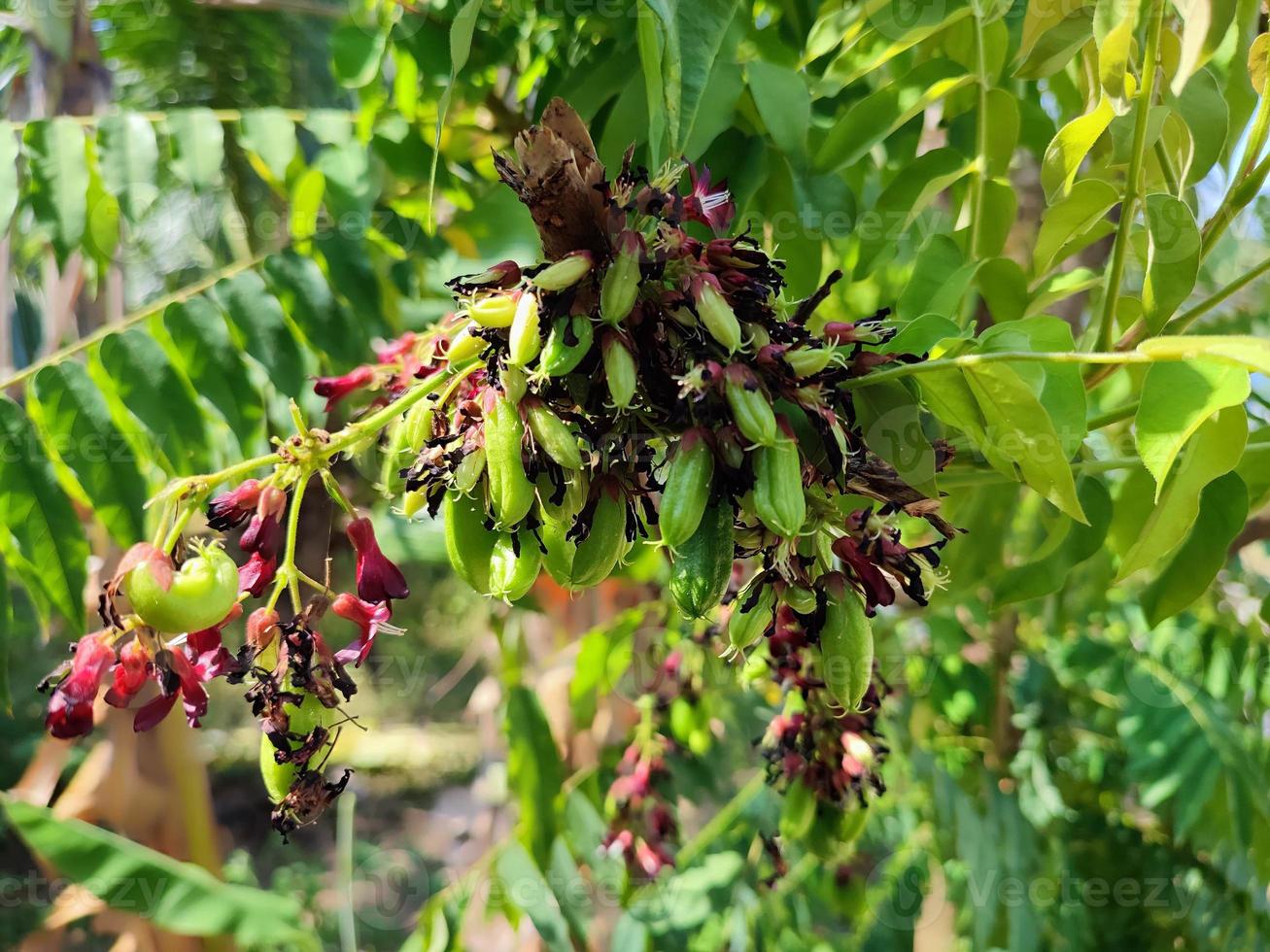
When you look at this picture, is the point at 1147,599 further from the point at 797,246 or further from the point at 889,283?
the point at 889,283

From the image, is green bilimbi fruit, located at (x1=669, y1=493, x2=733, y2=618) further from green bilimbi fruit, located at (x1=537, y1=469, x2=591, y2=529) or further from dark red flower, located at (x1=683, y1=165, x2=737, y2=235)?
dark red flower, located at (x1=683, y1=165, x2=737, y2=235)

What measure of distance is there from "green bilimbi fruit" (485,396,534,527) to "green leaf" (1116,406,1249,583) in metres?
0.39

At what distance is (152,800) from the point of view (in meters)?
1.85

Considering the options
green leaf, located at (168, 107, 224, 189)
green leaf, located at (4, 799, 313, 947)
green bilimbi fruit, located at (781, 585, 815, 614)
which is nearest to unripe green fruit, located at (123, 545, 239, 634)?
green bilimbi fruit, located at (781, 585, 815, 614)

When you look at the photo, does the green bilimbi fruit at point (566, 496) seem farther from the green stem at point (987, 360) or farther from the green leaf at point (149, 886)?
the green leaf at point (149, 886)

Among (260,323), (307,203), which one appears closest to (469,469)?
(260,323)

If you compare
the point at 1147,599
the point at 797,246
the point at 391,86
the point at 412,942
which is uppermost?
the point at 391,86

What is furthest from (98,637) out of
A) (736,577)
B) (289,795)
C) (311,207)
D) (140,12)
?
(140,12)

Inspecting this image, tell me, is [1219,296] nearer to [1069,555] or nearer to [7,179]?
[1069,555]

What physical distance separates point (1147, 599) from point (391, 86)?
3.28ft

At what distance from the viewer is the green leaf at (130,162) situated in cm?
109

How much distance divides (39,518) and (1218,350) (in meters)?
1.02

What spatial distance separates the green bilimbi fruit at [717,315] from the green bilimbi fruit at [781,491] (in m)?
0.06

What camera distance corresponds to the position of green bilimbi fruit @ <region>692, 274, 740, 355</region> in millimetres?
519
